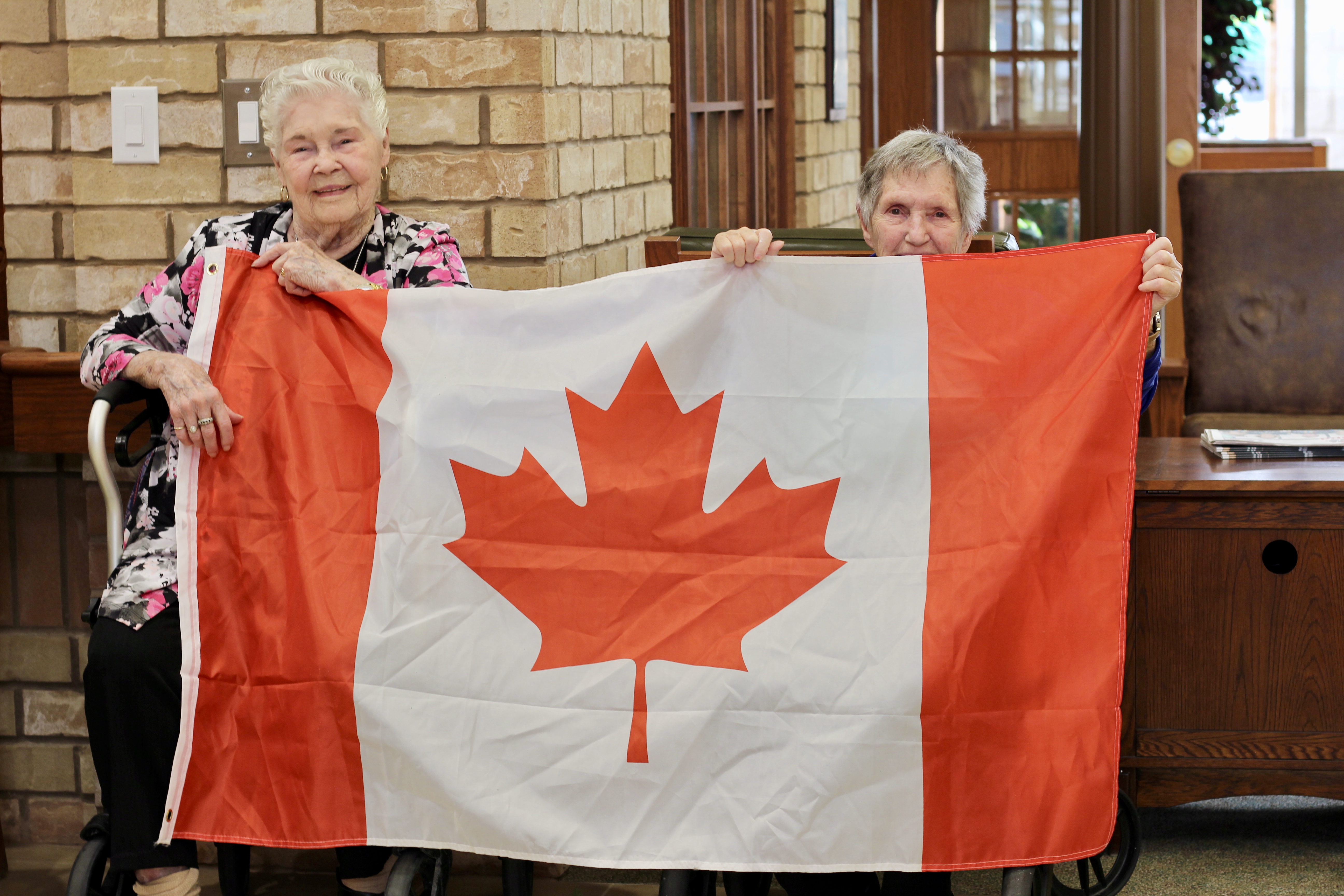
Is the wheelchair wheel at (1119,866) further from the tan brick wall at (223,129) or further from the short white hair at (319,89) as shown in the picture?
the short white hair at (319,89)

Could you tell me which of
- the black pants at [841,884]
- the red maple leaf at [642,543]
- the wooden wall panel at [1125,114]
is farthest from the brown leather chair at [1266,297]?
the red maple leaf at [642,543]

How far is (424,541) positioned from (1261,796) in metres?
1.84

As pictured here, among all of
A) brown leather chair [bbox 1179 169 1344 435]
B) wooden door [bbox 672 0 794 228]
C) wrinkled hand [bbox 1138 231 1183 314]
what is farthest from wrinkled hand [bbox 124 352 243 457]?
brown leather chair [bbox 1179 169 1344 435]

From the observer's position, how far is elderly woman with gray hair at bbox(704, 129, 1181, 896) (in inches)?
79.3

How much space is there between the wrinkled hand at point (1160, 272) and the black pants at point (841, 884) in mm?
820

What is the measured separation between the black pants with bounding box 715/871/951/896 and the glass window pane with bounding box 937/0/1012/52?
18.5 feet

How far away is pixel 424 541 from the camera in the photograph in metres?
1.93

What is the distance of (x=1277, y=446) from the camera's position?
2.57 metres

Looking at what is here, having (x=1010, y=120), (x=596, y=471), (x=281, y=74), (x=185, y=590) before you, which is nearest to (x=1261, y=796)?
(x=596, y=471)

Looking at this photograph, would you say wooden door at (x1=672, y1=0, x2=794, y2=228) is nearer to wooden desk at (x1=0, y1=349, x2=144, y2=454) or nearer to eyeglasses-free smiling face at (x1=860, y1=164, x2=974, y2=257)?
eyeglasses-free smiling face at (x1=860, y1=164, x2=974, y2=257)

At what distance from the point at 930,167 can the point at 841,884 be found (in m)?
1.05

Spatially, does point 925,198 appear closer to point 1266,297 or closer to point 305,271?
point 305,271

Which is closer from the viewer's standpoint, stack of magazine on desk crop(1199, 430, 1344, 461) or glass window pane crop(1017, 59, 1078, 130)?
stack of magazine on desk crop(1199, 430, 1344, 461)

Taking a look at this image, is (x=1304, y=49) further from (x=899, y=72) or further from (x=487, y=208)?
(x=487, y=208)
